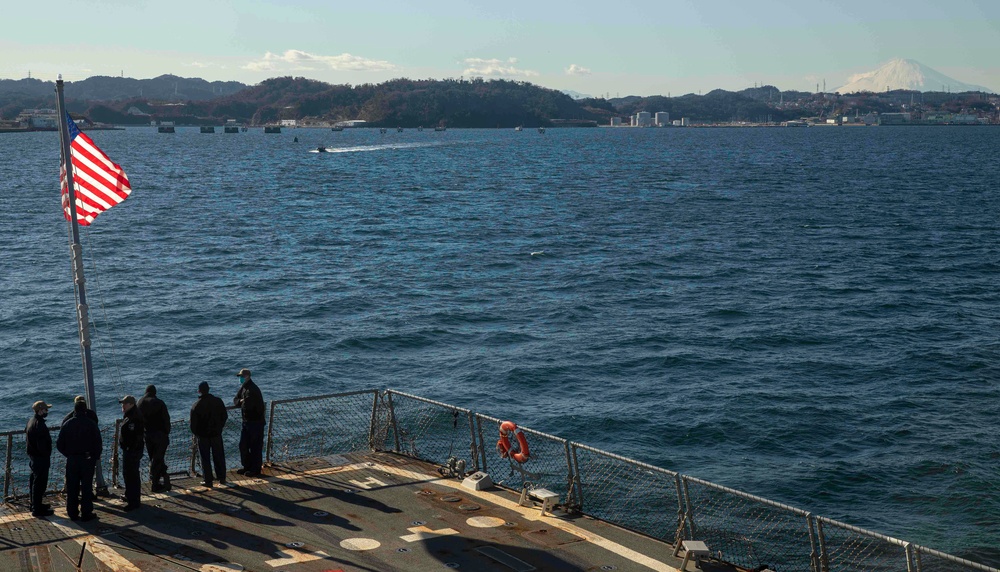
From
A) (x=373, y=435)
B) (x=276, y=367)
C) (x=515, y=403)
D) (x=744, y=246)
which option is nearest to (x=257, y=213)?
(x=744, y=246)

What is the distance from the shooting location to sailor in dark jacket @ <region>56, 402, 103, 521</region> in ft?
54.2

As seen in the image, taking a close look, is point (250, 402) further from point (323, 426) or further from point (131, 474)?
point (323, 426)

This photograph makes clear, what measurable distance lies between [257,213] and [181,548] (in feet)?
269

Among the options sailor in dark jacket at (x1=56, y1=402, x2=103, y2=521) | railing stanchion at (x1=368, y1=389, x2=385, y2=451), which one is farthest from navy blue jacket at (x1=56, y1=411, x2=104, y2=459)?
railing stanchion at (x1=368, y1=389, x2=385, y2=451)

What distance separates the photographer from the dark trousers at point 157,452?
59.1 feet

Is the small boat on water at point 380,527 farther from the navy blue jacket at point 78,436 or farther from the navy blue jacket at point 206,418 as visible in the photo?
the navy blue jacket at point 78,436

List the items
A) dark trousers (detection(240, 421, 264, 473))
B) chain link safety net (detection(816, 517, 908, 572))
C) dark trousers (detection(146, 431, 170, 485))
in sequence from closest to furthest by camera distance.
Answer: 1. dark trousers (detection(146, 431, 170, 485))
2. dark trousers (detection(240, 421, 264, 473))
3. chain link safety net (detection(816, 517, 908, 572))

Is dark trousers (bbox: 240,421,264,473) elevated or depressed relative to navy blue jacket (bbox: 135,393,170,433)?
depressed

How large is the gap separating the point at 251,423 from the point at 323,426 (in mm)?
13459

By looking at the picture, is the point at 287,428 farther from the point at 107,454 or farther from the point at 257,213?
the point at 257,213

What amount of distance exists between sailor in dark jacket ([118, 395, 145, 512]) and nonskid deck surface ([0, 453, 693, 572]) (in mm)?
307

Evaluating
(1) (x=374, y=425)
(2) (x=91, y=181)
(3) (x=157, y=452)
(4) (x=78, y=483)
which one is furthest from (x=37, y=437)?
(1) (x=374, y=425)

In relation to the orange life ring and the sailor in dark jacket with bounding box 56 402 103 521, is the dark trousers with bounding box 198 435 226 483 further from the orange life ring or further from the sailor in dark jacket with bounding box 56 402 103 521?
the orange life ring

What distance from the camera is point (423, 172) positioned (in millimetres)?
156875
